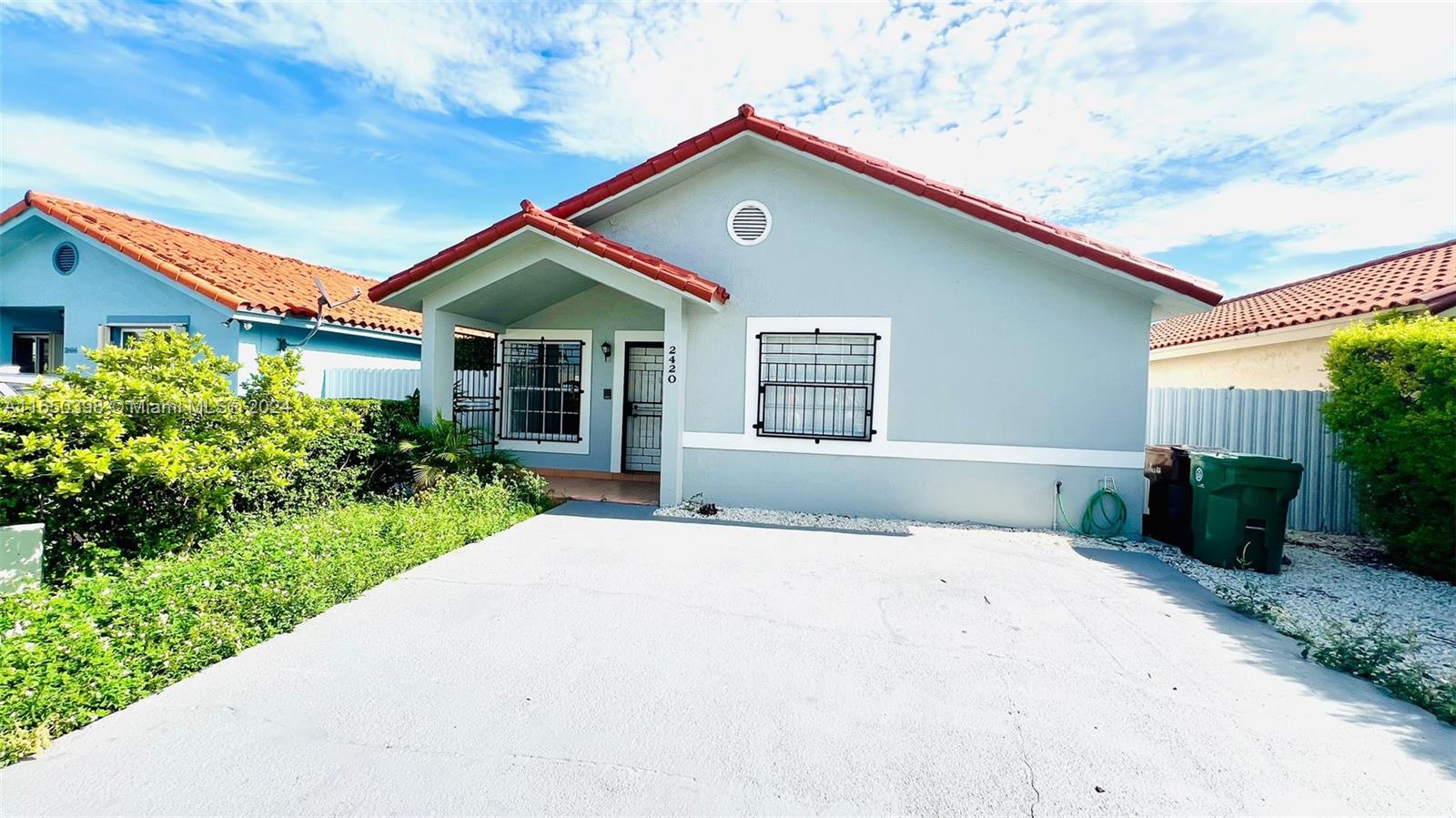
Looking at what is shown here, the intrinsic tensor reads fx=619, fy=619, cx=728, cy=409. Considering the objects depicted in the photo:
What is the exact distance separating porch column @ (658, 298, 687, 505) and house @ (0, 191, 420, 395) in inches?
270

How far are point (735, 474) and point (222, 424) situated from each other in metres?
5.82

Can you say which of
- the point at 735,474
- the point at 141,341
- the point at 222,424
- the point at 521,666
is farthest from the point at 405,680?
the point at 735,474

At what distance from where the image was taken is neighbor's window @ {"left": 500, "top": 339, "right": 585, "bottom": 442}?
11.4 meters

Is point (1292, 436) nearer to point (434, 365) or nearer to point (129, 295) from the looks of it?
point (434, 365)

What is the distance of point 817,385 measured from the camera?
880cm

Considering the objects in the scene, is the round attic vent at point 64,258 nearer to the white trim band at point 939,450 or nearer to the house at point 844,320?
the house at point 844,320

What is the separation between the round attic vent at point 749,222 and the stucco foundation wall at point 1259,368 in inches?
273

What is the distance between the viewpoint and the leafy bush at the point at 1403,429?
6.10 metres

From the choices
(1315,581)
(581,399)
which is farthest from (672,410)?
(1315,581)

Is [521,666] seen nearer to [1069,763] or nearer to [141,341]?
[1069,763]

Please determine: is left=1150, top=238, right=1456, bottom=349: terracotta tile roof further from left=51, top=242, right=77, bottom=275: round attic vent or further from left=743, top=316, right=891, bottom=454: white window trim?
left=51, top=242, right=77, bottom=275: round attic vent

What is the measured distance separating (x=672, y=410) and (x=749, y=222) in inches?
115

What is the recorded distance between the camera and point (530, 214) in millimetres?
8062

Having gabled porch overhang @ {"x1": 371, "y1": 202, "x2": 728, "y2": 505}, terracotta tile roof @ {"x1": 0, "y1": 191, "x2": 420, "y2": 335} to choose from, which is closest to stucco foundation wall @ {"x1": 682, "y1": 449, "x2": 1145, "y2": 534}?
gabled porch overhang @ {"x1": 371, "y1": 202, "x2": 728, "y2": 505}
